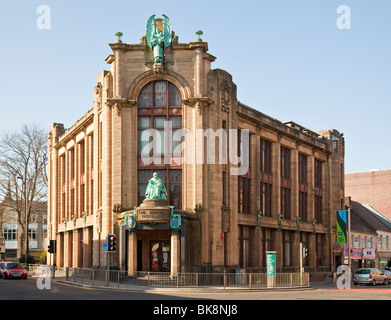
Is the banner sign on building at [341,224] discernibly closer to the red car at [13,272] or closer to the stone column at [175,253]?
the stone column at [175,253]

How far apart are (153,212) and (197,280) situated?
574cm

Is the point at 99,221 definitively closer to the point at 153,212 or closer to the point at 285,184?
the point at 153,212

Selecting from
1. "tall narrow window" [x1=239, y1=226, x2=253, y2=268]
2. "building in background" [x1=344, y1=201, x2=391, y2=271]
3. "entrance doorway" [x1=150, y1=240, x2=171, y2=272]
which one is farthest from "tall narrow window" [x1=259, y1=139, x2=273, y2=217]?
"building in background" [x1=344, y1=201, x2=391, y2=271]

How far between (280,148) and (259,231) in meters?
9.12

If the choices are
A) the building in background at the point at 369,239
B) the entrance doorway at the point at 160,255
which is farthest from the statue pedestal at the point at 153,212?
the building in background at the point at 369,239

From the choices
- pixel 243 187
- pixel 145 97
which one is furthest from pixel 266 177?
pixel 145 97

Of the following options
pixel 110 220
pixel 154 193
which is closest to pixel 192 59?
pixel 154 193

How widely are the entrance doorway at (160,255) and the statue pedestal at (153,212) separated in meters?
3.79

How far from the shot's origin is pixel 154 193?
130 ft

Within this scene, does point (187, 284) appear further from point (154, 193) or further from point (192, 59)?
point (192, 59)

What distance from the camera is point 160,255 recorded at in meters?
41.9

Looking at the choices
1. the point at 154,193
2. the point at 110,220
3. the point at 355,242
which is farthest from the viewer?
the point at 355,242

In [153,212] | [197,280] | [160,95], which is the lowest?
[197,280]

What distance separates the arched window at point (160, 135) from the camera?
138 feet
